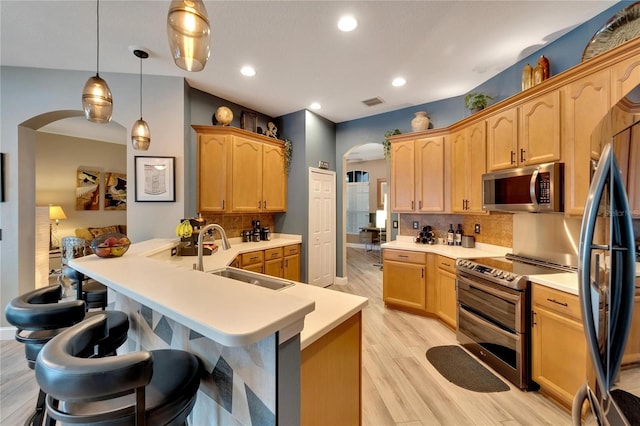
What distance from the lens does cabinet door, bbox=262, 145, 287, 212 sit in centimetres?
423

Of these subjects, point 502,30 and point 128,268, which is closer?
point 128,268

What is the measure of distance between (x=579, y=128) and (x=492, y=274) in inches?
52.4

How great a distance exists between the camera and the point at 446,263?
3.16m

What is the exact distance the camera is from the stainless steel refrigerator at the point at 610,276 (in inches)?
34.1

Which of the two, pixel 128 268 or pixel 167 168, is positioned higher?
pixel 167 168

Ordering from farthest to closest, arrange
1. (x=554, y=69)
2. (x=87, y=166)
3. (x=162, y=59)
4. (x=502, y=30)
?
1. (x=87, y=166)
2. (x=162, y=59)
3. (x=554, y=69)
4. (x=502, y=30)

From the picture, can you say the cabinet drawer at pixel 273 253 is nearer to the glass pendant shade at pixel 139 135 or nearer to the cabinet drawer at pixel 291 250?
the cabinet drawer at pixel 291 250

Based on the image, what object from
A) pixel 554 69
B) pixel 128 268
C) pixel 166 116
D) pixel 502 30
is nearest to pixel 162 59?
pixel 166 116

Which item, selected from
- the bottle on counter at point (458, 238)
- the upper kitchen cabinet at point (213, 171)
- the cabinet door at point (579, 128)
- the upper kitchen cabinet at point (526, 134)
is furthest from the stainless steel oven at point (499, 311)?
the upper kitchen cabinet at point (213, 171)

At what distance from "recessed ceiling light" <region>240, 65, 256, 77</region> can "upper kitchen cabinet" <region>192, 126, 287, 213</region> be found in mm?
777

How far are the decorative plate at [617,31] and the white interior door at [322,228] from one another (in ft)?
11.1

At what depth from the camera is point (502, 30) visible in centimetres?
239

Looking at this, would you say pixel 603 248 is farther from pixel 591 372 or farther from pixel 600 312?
pixel 591 372

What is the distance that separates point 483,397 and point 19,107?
5349mm
